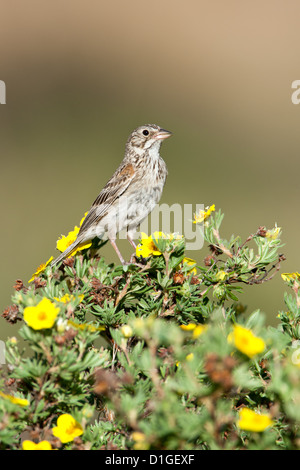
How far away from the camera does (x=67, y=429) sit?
2.19 meters

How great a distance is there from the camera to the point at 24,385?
242 cm

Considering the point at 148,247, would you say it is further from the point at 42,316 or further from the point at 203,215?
the point at 42,316

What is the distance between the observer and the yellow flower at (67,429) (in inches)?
85.7

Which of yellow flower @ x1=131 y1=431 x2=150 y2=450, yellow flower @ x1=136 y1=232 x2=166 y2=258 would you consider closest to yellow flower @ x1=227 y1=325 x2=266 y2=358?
yellow flower @ x1=131 y1=431 x2=150 y2=450

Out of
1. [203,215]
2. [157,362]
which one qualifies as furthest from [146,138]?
[157,362]

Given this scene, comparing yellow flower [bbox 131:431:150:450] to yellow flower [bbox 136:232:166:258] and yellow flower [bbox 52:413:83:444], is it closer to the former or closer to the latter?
yellow flower [bbox 52:413:83:444]

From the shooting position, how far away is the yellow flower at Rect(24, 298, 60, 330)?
2068mm

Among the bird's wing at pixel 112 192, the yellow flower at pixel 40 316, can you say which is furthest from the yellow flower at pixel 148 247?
the bird's wing at pixel 112 192

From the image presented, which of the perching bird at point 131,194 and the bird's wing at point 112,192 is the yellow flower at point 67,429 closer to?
the perching bird at point 131,194

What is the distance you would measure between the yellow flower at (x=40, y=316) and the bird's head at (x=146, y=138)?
406cm

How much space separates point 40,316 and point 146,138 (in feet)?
13.8

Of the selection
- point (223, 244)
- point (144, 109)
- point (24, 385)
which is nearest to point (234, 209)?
point (144, 109)

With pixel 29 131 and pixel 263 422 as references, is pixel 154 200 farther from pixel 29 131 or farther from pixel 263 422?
pixel 29 131

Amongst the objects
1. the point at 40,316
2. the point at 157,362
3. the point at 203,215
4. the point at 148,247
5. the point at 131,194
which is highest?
the point at 131,194
